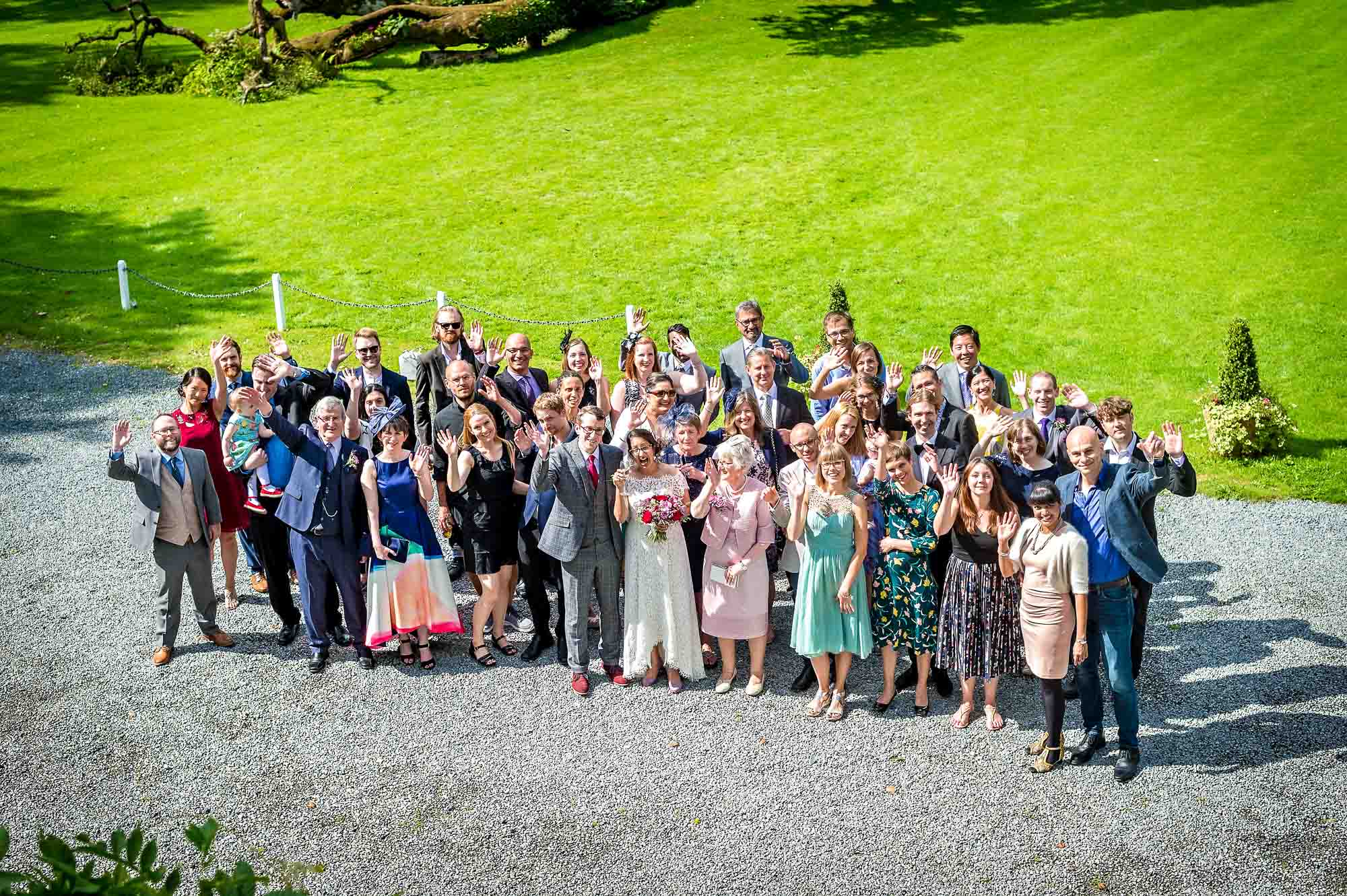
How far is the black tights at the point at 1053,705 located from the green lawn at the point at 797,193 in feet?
20.6

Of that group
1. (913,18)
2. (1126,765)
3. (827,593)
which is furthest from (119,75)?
(1126,765)

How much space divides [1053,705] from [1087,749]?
1.35 feet

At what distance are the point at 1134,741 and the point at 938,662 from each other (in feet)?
4.51

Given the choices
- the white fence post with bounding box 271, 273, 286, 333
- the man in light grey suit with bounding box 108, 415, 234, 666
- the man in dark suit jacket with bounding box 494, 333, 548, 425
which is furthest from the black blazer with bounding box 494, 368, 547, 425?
the white fence post with bounding box 271, 273, 286, 333

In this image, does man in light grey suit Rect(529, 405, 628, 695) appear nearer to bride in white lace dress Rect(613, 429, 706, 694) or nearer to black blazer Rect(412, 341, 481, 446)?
bride in white lace dress Rect(613, 429, 706, 694)

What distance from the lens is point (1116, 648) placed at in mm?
7688

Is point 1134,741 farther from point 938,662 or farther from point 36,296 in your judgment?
point 36,296

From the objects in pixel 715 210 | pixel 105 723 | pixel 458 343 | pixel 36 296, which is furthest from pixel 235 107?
pixel 105 723

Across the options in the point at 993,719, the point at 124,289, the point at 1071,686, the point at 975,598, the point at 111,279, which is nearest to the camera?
the point at 975,598

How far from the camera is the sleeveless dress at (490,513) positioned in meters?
9.09

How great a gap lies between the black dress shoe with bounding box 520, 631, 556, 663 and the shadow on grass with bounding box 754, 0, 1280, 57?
22.5m

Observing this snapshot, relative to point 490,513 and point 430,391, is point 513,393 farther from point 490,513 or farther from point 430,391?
point 490,513

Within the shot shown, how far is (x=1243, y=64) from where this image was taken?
2528 cm

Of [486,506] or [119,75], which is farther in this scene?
[119,75]
